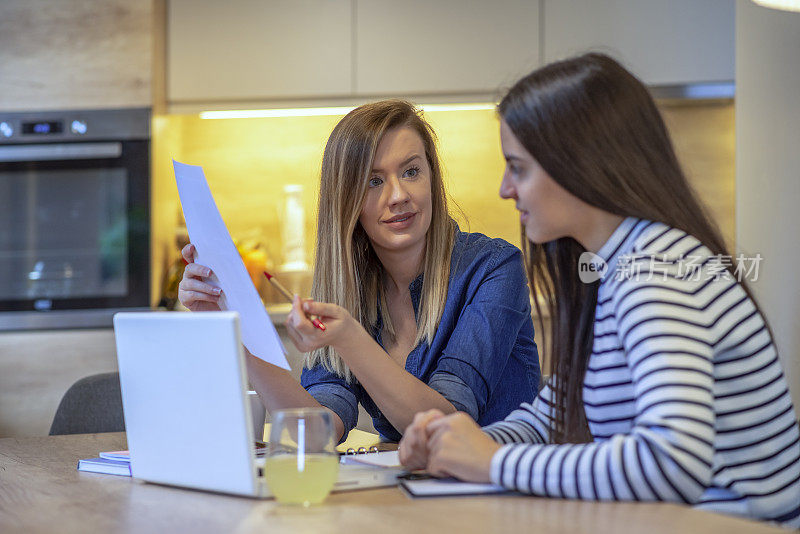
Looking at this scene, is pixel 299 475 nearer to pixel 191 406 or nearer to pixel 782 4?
pixel 191 406

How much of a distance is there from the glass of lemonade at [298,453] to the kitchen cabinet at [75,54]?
233 cm

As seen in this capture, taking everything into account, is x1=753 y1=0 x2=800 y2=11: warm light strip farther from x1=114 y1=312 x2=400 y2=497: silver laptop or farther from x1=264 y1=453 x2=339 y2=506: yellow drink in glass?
x1=264 y1=453 x2=339 y2=506: yellow drink in glass

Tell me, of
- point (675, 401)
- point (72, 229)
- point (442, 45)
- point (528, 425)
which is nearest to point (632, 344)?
point (675, 401)

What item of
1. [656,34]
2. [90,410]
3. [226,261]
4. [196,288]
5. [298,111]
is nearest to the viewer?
[226,261]

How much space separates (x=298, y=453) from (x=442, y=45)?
233cm

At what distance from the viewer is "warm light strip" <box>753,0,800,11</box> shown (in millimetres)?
2359

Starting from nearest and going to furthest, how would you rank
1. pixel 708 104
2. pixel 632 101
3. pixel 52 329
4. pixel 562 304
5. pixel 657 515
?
pixel 657 515 < pixel 632 101 < pixel 562 304 < pixel 52 329 < pixel 708 104

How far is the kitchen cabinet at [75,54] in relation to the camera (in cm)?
289

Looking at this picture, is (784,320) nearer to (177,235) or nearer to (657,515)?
(657,515)

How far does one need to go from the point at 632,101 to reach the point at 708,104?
7.60ft

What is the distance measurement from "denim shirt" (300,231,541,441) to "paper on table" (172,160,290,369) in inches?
16.2

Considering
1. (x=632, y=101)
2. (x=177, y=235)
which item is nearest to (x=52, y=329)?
(x=177, y=235)

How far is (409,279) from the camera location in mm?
1631

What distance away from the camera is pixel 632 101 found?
0.97 meters
